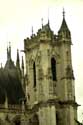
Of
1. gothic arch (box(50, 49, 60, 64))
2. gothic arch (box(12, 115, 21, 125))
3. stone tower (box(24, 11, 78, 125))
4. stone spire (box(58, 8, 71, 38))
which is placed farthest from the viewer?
stone spire (box(58, 8, 71, 38))

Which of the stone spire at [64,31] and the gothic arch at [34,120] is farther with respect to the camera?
the stone spire at [64,31]

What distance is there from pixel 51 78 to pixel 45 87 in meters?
1.44

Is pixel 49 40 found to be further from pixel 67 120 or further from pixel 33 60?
pixel 67 120

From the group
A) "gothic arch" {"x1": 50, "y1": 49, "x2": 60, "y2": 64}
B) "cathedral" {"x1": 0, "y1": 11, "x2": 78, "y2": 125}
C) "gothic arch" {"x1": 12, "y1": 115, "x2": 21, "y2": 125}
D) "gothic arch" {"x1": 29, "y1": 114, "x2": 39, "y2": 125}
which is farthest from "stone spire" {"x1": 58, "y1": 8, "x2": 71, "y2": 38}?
"gothic arch" {"x1": 12, "y1": 115, "x2": 21, "y2": 125}

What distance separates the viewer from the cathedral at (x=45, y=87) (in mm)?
85250

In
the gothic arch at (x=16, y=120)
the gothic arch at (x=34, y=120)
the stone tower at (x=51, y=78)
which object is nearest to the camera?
the stone tower at (x=51, y=78)

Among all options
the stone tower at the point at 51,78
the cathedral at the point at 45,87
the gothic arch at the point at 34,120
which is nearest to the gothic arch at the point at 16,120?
the cathedral at the point at 45,87

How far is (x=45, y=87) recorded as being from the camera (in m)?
85.2

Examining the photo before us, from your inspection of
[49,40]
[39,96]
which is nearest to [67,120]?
[39,96]

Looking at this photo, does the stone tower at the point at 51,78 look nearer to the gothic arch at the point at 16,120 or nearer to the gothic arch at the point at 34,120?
the gothic arch at the point at 34,120

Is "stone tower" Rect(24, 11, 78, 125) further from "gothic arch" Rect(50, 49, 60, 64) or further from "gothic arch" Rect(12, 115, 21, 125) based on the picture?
"gothic arch" Rect(12, 115, 21, 125)

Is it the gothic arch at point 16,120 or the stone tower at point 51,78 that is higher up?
the stone tower at point 51,78

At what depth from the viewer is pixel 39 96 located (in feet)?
281

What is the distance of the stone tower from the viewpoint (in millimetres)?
84938
